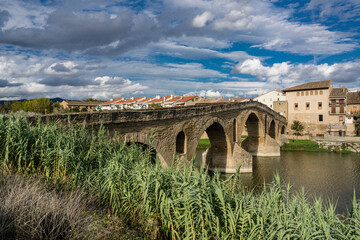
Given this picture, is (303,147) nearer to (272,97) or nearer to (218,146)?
(218,146)

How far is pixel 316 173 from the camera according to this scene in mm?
18812

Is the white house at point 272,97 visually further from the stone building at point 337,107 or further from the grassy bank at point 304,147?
the grassy bank at point 304,147

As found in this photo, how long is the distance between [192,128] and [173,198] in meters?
10.0

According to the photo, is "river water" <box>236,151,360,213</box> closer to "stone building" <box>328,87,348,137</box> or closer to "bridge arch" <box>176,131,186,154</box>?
"bridge arch" <box>176,131,186,154</box>

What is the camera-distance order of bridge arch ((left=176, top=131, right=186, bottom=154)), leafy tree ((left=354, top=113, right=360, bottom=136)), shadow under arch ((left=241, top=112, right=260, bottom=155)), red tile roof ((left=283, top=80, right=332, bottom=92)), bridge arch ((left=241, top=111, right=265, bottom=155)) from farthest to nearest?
red tile roof ((left=283, top=80, right=332, bottom=92))
leafy tree ((left=354, top=113, right=360, bottom=136))
shadow under arch ((left=241, top=112, right=260, bottom=155))
bridge arch ((left=241, top=111, right=265, bottom=155))
bridge arch ((left=176, top=131, right=186, bottom=154))

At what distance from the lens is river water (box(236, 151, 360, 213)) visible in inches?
561

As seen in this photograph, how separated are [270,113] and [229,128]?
46.7 feet

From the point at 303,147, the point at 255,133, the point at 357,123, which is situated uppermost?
the point at 357,123

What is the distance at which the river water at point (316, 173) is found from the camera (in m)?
14.2

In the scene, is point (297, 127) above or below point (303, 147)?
above

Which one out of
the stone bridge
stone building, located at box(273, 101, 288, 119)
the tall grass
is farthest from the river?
stone building, located at box(273, 101, 288, 119)

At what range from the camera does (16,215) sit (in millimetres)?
3205

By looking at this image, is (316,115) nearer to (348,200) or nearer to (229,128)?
(229,128)

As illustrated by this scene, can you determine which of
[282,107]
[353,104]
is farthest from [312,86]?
[353,104]
